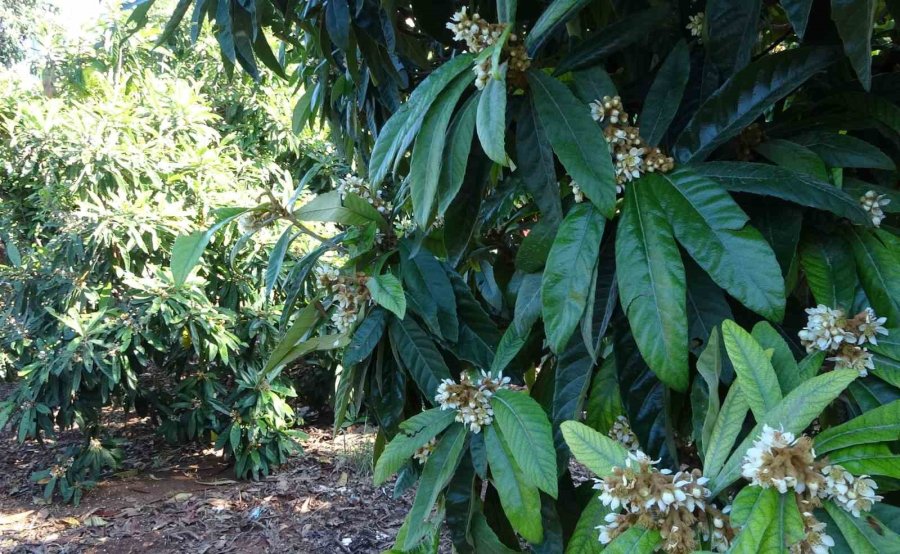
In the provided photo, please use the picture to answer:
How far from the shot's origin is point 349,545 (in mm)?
3188

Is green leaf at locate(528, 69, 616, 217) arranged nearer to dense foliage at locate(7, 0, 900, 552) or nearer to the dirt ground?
dense foliage at locate(7, 0, 900, 552)

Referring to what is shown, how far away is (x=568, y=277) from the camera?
0.80 metres

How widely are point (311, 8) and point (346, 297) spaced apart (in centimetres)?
69

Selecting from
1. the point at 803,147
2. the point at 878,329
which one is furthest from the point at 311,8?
the point at 878,329

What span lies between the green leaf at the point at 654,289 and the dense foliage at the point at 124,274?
301cm

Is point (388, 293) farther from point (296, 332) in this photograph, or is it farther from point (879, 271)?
point (879, 271)

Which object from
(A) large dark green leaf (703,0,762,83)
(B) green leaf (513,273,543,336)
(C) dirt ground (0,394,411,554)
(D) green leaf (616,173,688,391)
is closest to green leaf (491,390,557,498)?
(B) green leaf (513,273,543,336)

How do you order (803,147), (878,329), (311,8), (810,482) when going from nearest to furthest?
(810,482), (878,329), (803,147), (311,8)

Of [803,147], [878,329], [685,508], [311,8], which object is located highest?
[311,8]

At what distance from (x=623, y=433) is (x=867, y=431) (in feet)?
1.27

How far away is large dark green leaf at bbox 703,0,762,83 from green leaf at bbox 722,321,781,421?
38 cm

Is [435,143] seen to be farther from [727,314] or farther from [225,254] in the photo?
[225,254]

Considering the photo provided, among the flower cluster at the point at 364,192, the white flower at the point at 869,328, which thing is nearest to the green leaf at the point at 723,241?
the white flower at the point at 869,328

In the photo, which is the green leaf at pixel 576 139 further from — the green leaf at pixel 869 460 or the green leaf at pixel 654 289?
the green leaf at pixel 869 460
